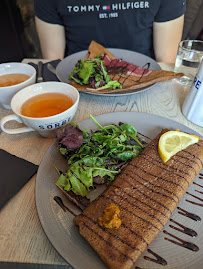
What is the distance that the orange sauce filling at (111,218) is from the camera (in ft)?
2.08

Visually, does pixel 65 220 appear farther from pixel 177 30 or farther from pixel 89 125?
pixel 177 30

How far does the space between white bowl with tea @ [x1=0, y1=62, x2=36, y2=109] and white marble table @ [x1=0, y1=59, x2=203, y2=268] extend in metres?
0.12

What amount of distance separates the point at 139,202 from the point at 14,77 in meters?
0.95

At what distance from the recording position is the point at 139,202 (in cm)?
71

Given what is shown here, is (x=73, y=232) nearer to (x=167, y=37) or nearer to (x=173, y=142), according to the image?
(x=173, y=142)

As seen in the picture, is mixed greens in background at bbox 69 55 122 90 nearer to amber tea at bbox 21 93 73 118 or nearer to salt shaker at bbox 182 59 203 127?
amber tea at bbox 21 93 73 118

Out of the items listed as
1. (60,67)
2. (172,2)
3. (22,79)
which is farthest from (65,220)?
(172,2)

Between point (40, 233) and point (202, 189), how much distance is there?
2.03 feet

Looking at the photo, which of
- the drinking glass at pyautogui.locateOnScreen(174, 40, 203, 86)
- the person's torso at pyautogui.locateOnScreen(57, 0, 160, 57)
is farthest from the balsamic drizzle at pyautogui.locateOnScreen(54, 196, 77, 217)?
the person's torso at pyautogui.locateOnScreen(57, 0, 160, 57)

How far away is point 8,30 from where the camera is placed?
8.55 ft

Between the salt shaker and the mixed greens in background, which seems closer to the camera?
the salt shaker

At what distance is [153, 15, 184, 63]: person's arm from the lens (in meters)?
1.73

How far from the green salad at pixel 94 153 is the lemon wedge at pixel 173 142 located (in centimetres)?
11

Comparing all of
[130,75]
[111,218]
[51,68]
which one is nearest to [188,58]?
[130,75]
